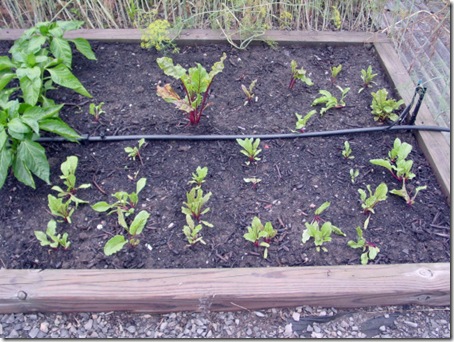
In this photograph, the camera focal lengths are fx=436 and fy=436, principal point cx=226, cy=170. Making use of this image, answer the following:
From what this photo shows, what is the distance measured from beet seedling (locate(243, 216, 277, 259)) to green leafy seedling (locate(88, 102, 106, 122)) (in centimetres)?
103

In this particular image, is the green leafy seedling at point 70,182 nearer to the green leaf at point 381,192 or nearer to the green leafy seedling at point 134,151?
the green leafy seedling at point 134,151

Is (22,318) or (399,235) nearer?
(22,318)

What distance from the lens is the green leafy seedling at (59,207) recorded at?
178 centimetres

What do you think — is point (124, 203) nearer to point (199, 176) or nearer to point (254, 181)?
point (199, 176)

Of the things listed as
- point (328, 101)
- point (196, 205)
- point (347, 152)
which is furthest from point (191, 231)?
point (328, 101)

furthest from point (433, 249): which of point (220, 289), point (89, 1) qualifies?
point (89, 1)

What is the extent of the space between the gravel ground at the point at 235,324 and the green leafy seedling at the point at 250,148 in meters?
→ 0.73

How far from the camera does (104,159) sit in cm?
210

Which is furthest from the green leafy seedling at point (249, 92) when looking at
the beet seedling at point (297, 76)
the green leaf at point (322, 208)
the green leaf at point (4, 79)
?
the green leaf at point (4, 79)

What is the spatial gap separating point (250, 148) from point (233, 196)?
0.81 ft

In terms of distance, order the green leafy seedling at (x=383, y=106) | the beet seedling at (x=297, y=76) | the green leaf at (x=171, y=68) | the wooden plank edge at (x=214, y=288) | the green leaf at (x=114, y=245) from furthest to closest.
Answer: the beet seedling at (x=297, y=76) → the green leafy seedling at (x=383, y=106) → the green leaf at (x=171, y=68) → the green leaf at (x=114, y=245) → the wooden plank edge at (x=214, y=288)

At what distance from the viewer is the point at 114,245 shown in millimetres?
1699

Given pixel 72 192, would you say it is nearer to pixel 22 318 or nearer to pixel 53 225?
pixel 53 225

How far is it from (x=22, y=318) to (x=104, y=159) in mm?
783
